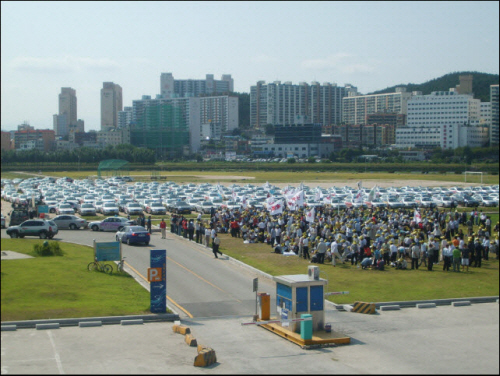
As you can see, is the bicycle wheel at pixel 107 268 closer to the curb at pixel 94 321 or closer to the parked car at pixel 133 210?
the curb at pixel 94 321

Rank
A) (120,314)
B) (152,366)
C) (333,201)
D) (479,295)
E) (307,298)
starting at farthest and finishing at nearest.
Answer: (333,201) → (479,295) → (120,314) → (307,298) → (152,366)

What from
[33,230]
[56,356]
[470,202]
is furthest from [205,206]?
[56,356]

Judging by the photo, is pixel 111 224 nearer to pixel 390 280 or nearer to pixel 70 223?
pixel 70 223

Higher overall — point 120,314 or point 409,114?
point 409,114

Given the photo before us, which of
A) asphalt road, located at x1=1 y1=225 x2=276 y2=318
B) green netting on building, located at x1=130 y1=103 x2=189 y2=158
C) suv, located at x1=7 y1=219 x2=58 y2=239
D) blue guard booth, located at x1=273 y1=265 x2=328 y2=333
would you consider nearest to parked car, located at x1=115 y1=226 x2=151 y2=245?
asphalt road, located at x1=1 y1=225 x2=276 y2=318

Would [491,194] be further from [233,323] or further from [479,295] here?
[233,323]

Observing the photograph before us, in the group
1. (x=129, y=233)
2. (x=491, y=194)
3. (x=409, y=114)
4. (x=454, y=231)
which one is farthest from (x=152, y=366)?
(x=409, y=114)
